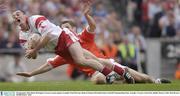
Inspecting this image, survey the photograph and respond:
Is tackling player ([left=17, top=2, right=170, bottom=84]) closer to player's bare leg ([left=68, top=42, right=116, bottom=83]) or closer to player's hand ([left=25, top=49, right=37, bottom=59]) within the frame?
player's bare leg ([left=68, top=42, right=116, bottom=83])

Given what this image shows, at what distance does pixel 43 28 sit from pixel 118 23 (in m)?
10.5

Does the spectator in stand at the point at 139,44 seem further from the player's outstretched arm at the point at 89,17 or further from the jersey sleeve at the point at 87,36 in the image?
the player's outstretched arm at the point at 89,17

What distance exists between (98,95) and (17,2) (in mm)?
13523

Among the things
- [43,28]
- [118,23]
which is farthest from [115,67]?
[118,23]

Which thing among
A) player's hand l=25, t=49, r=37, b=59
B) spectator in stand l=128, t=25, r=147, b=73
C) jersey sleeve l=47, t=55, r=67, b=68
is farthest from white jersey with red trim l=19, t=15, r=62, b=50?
spectator in stand l=128, t=25, r=147, b=73

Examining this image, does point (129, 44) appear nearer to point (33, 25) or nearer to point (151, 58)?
point (151, 58)

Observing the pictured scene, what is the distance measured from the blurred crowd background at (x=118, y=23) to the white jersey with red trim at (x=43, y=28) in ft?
26.4

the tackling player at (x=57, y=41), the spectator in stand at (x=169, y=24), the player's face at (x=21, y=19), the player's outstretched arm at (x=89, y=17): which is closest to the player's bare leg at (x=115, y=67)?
the tackling player at (x=57, y=41)

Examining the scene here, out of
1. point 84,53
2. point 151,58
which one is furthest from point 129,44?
point 84,53

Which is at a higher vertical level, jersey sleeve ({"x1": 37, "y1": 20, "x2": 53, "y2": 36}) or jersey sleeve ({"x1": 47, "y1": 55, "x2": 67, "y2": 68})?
A: jersey sleeve ({"x1": 37, "y1": 20, "x2": 53, "y2": 36})

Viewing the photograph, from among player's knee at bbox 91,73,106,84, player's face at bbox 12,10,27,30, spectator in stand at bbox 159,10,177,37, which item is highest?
spectator in stand at bbox 159,10,177,37

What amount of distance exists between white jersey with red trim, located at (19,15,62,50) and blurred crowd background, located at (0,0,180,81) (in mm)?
8047

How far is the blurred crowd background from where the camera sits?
78.8ft

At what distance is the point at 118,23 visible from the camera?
1001 inches
